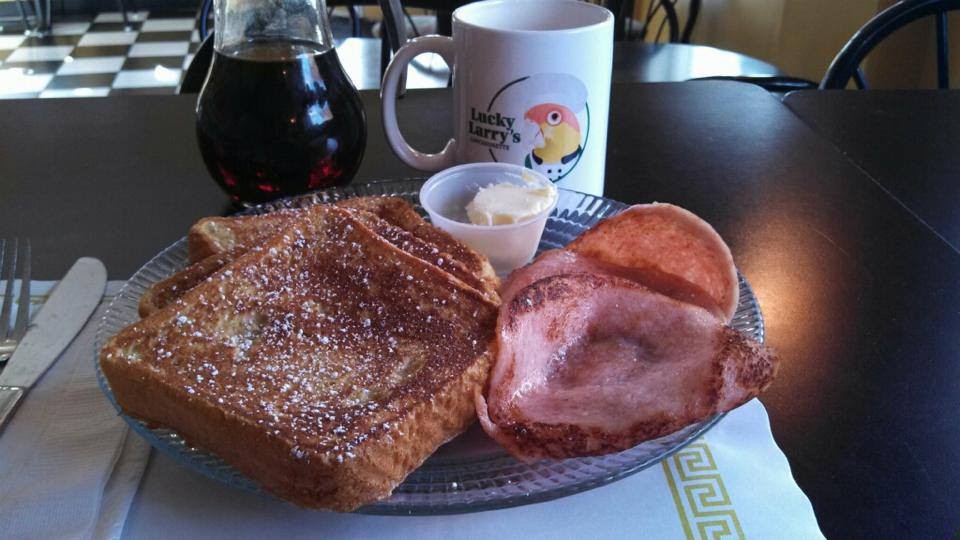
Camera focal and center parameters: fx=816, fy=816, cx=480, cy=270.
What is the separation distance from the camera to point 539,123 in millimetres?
934

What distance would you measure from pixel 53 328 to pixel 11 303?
0.17ft

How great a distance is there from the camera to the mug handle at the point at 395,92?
993 mm

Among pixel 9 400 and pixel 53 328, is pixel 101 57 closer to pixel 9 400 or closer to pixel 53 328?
pixel 53 328

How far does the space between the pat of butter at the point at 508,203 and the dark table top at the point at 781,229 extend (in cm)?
26

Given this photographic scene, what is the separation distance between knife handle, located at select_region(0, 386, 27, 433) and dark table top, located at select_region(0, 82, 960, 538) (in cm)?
22

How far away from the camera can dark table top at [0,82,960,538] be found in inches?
26.6

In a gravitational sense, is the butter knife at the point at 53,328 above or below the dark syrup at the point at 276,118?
below

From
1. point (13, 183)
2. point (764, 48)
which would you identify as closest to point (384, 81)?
point (13, 183)

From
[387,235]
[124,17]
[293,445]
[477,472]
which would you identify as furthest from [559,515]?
[124,17]

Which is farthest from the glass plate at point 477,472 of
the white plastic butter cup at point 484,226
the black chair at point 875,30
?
the black chair at point 875,30

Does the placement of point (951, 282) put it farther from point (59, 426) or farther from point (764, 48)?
point (764, 48)

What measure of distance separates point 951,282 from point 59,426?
3.03 feet

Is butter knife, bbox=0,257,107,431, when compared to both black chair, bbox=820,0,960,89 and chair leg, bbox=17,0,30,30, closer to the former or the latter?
black chair, bbox=820,0,960,89

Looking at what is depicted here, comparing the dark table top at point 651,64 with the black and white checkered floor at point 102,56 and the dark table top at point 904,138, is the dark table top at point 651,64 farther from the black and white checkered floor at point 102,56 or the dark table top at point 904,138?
the black and white checkered floor at point 102,56
